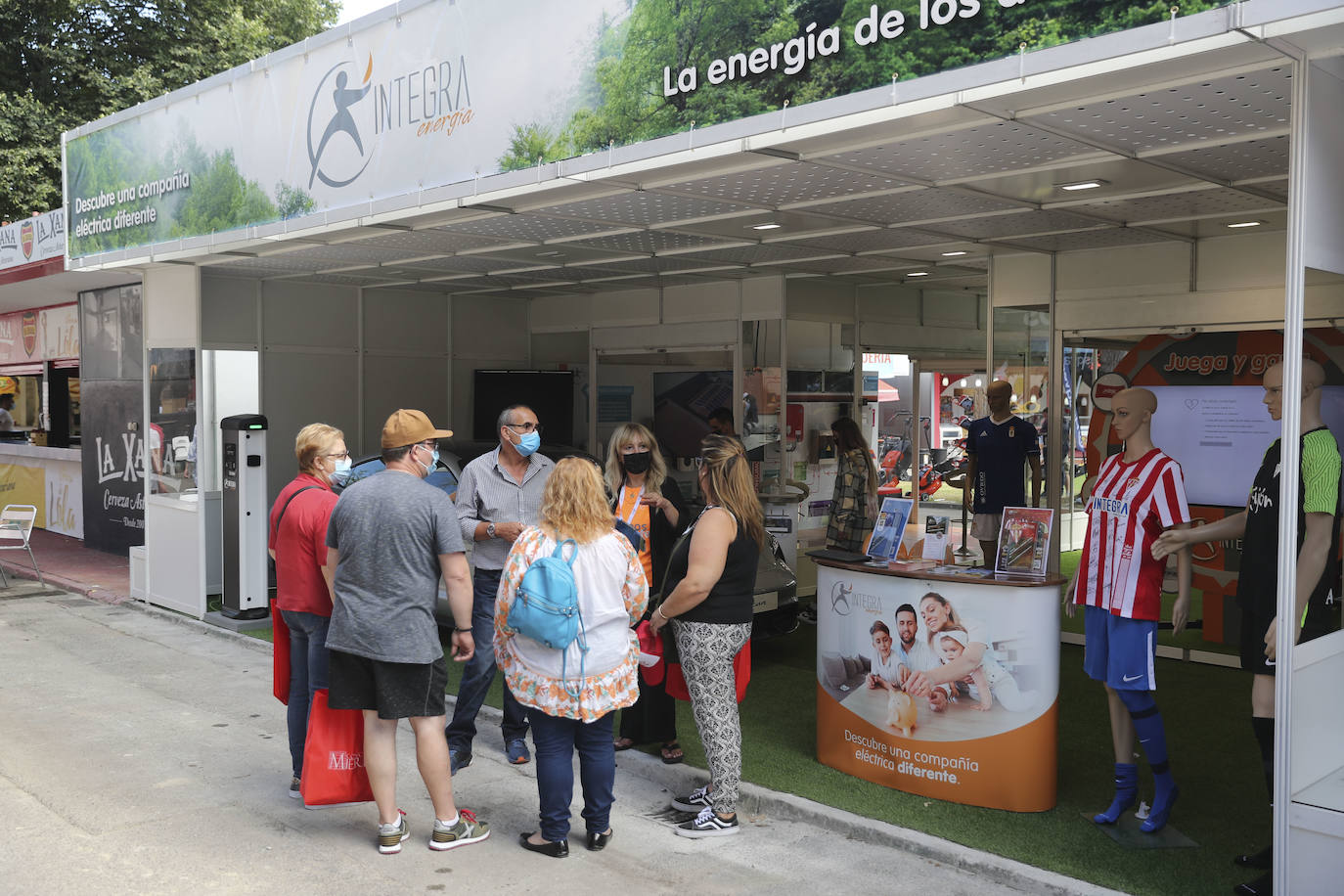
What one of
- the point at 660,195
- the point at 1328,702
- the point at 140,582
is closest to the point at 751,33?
the point at 660,195

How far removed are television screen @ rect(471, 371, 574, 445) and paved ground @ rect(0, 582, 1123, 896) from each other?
5668 mm

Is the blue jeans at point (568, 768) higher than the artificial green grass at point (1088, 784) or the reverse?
higher

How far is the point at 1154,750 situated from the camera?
4.88 metres

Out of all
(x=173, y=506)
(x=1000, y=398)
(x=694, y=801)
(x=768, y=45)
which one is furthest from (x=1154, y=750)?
(x=173, y=506)

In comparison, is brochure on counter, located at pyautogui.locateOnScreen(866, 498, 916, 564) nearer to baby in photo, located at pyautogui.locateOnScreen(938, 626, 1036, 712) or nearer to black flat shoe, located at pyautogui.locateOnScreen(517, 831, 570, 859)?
baby in photo, located at pyautogui.locateOnScreen(938, 626, 1036, 712)

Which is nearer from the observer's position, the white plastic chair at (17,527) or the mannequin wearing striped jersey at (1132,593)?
the mannequin wearing striped jersey at (1132,593)

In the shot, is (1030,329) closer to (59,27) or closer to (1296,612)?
(1296,612)

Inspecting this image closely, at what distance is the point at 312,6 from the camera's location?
29.9 meters

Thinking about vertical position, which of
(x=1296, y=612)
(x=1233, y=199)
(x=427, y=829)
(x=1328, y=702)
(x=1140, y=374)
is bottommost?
(x=427, y=829)

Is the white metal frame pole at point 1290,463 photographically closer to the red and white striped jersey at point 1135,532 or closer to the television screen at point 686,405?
the red and white striped jersey at point 1135,532

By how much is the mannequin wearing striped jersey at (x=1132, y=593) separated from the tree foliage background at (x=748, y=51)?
1.71 metres

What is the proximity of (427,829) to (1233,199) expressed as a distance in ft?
18.2

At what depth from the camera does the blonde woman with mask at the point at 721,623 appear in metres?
5.01

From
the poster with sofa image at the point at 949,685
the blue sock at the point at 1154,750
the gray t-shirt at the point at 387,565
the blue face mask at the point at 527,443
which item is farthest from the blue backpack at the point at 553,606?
the blue sock at the point at 1154,750
